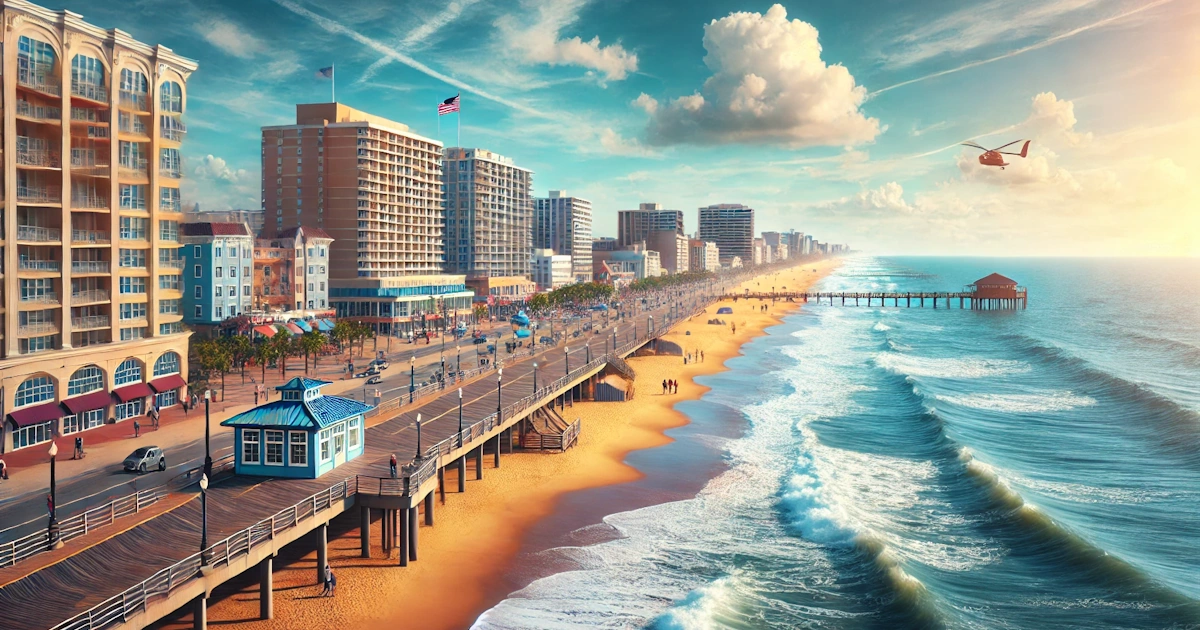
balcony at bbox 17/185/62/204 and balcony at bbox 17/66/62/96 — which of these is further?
balcony at bbox 17/185/62/204

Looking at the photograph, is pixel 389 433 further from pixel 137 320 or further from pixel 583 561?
pixel 137 320

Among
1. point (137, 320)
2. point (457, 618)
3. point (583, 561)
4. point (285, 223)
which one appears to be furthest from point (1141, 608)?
point (285, 223)

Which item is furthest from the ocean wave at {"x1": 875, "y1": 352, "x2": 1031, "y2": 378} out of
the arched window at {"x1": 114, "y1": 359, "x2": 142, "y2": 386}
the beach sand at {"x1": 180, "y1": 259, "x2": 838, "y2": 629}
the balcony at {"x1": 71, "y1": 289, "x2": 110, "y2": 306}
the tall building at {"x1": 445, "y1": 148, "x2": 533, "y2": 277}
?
the tall building at {"x1": 445, "y1": 148, "x2": 533, "y2": 277}

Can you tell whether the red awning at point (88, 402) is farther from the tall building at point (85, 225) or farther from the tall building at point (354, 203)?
the tall building at point (354, 203)

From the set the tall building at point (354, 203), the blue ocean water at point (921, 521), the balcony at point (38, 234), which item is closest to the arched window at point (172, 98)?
the balcony at point (38, 234)

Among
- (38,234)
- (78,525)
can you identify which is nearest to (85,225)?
(38,234)

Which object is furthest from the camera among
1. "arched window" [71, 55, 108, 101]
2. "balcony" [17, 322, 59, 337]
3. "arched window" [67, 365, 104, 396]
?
"arched window" [67, 365, 104, 396]

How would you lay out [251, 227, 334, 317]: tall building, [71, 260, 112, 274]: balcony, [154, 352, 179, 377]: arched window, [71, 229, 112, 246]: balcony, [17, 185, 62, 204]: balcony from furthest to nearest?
[251, 227, 334, 317]: tall building → [154, 352, 179, 377]: arched window → [71, 260, 112, 274]: balcony → [71, 229, 112, 246]: balcony → [17, 185, 62, 204]: balcony

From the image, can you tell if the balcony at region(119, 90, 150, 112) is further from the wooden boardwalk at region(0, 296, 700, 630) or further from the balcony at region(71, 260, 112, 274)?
the wooden boardwalk at region(0, 296, 700, 630)
